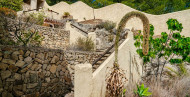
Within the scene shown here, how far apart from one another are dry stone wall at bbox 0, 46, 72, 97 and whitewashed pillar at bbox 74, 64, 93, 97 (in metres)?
2.61

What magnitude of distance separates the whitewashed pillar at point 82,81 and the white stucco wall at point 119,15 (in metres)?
12.4

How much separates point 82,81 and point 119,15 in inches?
540

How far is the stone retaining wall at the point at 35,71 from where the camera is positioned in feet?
12.8

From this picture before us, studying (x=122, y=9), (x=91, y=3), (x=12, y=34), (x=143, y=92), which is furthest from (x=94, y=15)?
(x=143, y=92)

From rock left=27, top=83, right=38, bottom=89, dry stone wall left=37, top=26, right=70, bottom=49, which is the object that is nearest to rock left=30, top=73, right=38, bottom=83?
rock left=27, top=83, right=38, bottom=89

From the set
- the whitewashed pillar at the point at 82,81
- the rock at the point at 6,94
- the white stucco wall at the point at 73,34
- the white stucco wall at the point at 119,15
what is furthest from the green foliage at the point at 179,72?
the white stucco wall at the point at 119,15

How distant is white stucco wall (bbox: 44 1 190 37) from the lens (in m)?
11.5

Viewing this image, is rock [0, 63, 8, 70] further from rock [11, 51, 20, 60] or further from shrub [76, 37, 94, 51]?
shrub [76, 37, 94, 51]

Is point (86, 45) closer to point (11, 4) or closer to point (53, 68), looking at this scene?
point (53, 68)

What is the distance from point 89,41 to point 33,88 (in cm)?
441

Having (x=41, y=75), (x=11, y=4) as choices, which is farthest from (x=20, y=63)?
(x=11, y=4)

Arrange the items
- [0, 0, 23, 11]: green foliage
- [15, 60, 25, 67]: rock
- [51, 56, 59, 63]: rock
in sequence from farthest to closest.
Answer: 1. [0, 0, 23, 11]: green foliage
2. [51, 56, 59, 63]: rock
3. [15, 60, 25, 67]: rock

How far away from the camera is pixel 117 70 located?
8.84 ft

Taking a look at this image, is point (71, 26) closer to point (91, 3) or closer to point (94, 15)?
point (94, 15)
